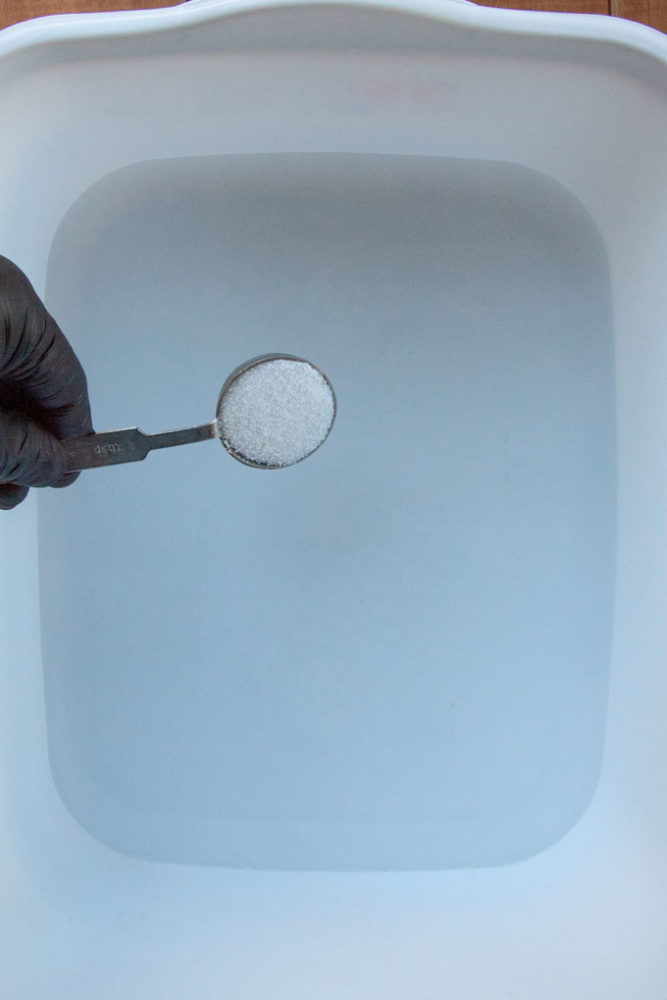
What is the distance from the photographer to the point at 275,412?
0.74m

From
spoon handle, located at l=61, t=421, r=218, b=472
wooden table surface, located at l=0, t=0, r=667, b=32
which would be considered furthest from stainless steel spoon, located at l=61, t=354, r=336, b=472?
wooden table surface, located at l=0, t=0, r=667, b=32

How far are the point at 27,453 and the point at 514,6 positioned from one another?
2.37ft

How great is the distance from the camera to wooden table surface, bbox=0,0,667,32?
0.88 meters

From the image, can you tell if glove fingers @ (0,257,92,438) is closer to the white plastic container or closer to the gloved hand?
the gloved hand

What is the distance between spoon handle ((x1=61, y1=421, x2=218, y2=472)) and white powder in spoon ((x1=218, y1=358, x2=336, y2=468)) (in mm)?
32

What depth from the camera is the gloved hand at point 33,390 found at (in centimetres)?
64

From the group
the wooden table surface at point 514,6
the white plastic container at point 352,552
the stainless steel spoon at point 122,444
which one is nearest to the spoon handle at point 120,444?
the stainless steel spoon at point 122,444

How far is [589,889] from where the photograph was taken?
0.85 meters

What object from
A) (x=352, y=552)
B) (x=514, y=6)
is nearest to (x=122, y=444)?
(x=352, y=552)

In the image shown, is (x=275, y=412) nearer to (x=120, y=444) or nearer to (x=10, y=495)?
(x=120, y=444)

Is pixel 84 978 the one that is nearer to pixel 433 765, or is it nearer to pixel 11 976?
pixel 11 976

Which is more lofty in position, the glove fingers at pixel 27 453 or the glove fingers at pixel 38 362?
the glove fingers at pixel 38 362

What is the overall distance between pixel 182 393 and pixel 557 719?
554 mm

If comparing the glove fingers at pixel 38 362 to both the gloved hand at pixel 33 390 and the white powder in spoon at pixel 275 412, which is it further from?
the white powder in spoon at pixel 275 412
